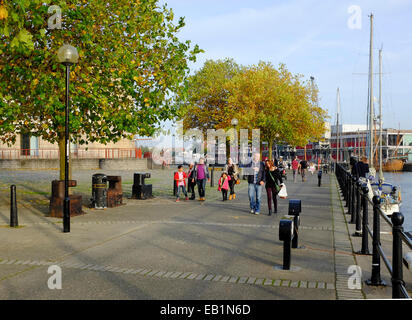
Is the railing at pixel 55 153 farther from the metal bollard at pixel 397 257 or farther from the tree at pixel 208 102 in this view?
the metal bollard at pixel 397 257

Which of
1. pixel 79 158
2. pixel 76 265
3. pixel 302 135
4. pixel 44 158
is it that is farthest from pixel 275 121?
pixel 76 265

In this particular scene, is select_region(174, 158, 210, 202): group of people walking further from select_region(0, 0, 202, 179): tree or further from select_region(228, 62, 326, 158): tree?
select_region(228, 62, 326, 158): tree

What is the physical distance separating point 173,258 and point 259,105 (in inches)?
1351

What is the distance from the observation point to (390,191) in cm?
1820

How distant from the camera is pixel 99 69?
45.0ft

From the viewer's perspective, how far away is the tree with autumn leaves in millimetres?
38969

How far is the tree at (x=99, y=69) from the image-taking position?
12.0 meters

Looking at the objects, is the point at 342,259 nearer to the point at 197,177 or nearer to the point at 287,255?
the point at 287,255

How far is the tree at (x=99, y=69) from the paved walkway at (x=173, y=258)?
3204 mm

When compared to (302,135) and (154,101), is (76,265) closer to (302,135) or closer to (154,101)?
(154,101)

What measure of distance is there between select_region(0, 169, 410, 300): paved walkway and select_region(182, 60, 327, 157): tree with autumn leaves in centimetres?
2753

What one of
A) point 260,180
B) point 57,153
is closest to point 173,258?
point 260,180

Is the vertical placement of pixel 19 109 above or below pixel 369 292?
above
